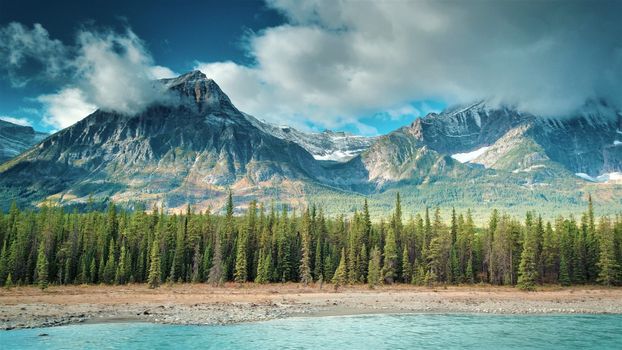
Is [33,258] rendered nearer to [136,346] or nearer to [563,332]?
[136,346]

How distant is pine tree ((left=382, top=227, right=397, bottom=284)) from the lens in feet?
392

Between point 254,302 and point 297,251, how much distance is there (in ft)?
157

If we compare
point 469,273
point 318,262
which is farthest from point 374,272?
point 469,273

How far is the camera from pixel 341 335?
53219mm

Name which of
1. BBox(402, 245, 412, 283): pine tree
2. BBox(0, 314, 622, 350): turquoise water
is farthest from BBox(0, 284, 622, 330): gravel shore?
BBox(402, 245, 412, 283): pine tree

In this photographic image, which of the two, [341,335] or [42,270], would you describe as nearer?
[341,335]

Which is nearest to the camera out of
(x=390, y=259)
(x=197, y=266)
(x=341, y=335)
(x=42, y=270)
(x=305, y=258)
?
(x=341, y=335)

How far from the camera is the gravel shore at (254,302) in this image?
6341cm

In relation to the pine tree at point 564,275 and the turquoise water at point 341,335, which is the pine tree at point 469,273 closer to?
the pine tree at point 564,275

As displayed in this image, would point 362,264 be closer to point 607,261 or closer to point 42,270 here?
point 607,261

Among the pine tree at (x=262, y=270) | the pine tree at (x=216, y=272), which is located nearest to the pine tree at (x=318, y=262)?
the pine tree at (x=262, y=270)

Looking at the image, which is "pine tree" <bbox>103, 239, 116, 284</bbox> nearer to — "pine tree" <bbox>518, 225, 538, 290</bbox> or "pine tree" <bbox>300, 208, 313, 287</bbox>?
"pine tree" <bbox>300, 208, 313, 287</bbox>

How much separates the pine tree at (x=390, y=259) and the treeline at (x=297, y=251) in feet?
0.80

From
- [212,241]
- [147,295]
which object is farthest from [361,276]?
[147,295]
